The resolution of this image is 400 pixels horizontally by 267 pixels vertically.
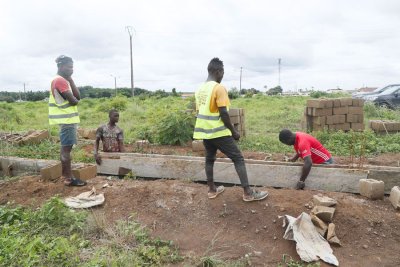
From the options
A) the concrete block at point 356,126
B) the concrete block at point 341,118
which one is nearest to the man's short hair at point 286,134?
the concrete block at point 341,118

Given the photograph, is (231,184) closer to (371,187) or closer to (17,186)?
(371,187)

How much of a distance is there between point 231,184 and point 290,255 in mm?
1958

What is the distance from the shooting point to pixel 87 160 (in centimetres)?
754

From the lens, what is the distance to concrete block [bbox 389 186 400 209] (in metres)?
4.50

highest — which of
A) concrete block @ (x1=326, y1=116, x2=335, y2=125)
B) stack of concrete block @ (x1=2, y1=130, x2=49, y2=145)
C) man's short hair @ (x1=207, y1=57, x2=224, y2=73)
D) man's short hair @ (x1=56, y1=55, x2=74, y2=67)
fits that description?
man's short hair @ (x1=56, y1=55, x2=74, y2=67)

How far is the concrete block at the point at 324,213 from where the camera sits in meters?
4.23

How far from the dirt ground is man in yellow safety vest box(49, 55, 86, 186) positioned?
685mm

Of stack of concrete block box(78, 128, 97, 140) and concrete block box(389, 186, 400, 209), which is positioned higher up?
stack of concrete block box(78, 128, 97, 140)

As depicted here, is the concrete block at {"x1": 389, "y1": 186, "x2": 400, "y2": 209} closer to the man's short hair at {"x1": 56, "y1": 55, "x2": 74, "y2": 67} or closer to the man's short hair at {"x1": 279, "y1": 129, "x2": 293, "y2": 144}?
the man's short hair at {"x1": 279, "y1": 129, "x2": 293, "y2": 144}

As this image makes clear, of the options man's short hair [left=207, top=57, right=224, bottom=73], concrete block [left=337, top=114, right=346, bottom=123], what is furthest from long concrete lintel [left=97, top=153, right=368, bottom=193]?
concrete block [left=337, top=114, right=346, bottom=123]

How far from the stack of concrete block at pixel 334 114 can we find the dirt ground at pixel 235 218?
18.9 ft

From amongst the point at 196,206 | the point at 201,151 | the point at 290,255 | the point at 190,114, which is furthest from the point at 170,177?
the point at 190,114

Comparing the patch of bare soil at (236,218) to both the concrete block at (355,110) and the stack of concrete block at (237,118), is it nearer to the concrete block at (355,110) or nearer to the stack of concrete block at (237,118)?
the stack of concrete block at (237,118)

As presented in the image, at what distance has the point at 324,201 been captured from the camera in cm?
441
